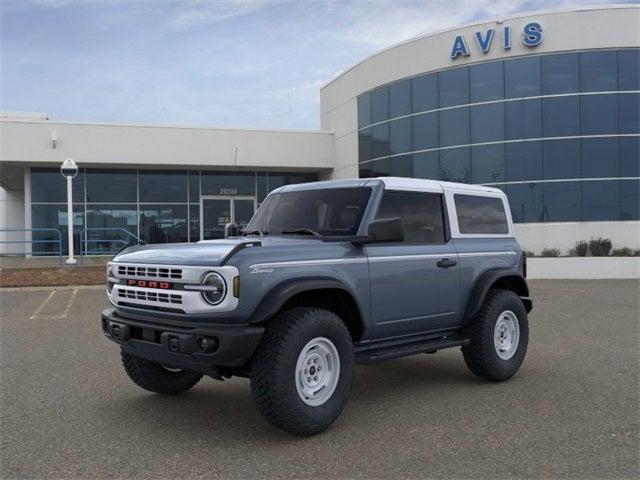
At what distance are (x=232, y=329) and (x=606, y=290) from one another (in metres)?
13.4

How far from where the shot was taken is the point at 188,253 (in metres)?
4.65

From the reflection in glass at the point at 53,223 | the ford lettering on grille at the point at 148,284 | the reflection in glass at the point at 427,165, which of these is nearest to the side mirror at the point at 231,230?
the ford lettering on grille at the point at 148,284

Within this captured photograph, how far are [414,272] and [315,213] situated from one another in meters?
1.07

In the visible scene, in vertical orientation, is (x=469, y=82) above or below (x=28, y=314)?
above

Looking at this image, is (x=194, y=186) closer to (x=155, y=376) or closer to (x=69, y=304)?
(x=69, y=304)

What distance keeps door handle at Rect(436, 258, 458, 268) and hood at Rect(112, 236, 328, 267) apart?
1.32 m

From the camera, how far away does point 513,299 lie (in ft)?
21.3

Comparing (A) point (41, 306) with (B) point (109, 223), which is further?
(B) point (109, 223)

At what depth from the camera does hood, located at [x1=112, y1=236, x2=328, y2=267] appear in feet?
14.7

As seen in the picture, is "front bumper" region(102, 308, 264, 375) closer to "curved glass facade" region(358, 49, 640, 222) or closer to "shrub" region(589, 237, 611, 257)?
"shrub" region(589, 237, 611, 257)

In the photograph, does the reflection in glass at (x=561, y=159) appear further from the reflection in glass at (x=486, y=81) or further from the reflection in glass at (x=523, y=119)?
the reflection in glass at (x=486, y=81)

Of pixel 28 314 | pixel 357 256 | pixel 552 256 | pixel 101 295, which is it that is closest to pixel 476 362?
pixel 357 256

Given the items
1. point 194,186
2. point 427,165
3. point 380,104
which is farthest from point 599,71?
point 194,186

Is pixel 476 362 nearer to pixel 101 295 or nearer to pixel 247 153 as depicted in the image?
pixel 101 295
